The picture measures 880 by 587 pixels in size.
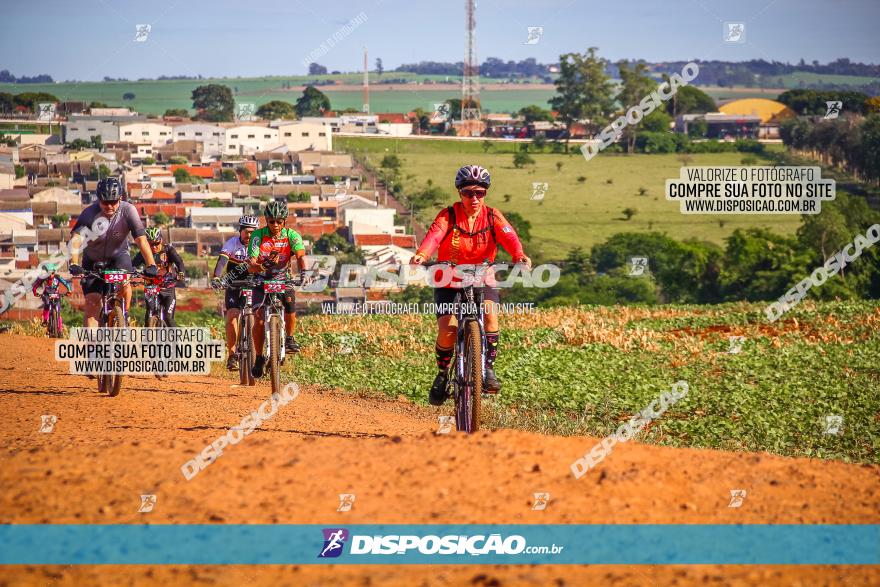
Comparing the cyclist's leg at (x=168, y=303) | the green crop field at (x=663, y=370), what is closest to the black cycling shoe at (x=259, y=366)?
the cyclist's leg at (x=168, y=303)

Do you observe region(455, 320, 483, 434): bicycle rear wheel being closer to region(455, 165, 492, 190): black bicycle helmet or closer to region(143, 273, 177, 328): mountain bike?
region(455, 165, 492, 190): black bicycle helmet

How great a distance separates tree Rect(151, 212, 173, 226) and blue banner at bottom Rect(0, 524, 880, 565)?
6894 centimetres

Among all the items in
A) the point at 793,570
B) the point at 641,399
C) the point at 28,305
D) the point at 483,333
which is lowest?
the point at 28,305

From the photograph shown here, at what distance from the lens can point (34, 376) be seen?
53.7 feet

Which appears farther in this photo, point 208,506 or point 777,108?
point 777,108

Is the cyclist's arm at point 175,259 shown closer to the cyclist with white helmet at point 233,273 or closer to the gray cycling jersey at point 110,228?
the cyclist with white helmet at point 233,273

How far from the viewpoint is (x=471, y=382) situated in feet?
34.3

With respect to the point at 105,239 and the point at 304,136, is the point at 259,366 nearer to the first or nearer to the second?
the point at 105,239

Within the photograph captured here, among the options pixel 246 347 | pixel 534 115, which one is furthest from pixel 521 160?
pixel 246 347

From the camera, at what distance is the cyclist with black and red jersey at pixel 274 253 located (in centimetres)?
1401

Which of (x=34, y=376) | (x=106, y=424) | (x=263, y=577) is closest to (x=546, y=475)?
(x=263, y=577)

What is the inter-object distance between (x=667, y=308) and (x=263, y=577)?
2693cm

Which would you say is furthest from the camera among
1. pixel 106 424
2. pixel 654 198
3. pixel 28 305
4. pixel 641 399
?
pixel 654 198

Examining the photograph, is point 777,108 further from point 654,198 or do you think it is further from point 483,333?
point 483,333
